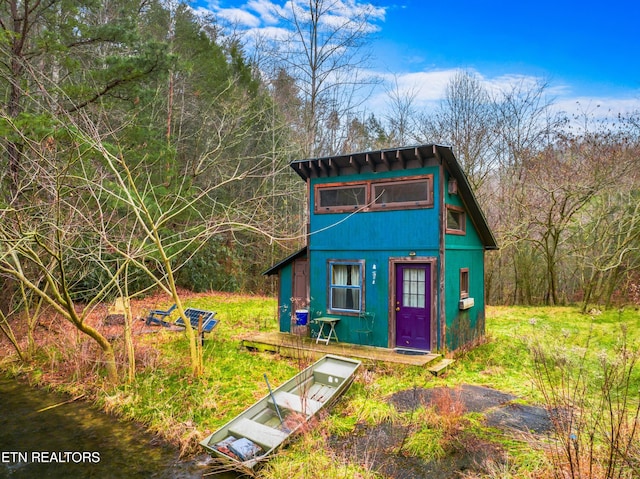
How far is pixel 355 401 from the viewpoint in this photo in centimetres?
643

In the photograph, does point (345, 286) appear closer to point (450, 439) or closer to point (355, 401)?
point (355, 401)

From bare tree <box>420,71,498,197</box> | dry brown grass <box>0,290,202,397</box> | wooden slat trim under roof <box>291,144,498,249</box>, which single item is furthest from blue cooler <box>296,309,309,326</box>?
bare tree <box>420,71,498,197</box>

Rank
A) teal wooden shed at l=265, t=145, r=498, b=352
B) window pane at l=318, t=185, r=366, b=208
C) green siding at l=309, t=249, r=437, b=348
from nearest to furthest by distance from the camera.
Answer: teal wooden shed at l=265, t=145, r=498, b=352 < green siding at l=309, t=249, r=437, b=348 < window pane at l=318, t=185, r=366, b=208

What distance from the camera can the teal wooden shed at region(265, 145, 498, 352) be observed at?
334 inches

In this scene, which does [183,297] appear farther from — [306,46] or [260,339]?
[306,46]

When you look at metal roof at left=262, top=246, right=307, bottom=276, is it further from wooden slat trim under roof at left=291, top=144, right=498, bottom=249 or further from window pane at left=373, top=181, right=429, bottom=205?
window pane at left=373, top=181, right=429, bottom=205

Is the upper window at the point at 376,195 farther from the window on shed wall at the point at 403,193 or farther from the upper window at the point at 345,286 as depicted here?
the upper window at the point at 345,286

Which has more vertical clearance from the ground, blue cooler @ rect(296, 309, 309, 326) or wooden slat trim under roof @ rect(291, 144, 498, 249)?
wooden slat trim under roof @ rect(291, 144, 498, 249)

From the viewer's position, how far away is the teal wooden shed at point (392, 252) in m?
8.49

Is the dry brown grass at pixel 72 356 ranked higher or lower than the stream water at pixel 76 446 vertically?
higher

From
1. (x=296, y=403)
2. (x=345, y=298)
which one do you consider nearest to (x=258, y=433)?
(x=296, y=403)

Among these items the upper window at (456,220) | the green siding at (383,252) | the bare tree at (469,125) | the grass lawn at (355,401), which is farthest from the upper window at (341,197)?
the bare tree at (469,125)

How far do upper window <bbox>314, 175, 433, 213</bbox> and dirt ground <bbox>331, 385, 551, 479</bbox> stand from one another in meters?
3.91

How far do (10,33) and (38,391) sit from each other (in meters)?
7.69
